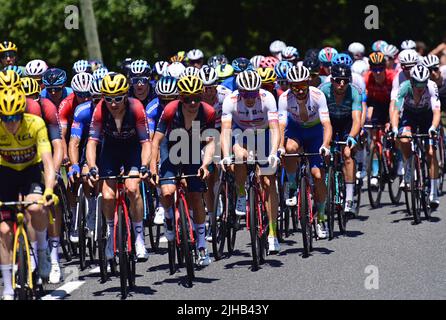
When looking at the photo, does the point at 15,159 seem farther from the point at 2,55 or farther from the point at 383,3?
the point at 383,3


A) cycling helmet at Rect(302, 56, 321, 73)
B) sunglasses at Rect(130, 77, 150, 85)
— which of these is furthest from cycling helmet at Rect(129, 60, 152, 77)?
cycling helmet at Rect(302, 56, 321, 73)

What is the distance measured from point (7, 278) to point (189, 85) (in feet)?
9.69

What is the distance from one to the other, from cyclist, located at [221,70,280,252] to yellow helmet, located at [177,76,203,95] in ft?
2.81

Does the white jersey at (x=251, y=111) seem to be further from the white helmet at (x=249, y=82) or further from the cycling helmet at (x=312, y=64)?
the cycling helmet at (x=312, y=64)

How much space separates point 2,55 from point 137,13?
40.6 ft

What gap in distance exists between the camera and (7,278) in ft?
37.8

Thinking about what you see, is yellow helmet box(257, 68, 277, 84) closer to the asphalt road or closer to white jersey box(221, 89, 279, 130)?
white jersey box(221, 89, 279, 130)

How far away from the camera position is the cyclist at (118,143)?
42.1ft

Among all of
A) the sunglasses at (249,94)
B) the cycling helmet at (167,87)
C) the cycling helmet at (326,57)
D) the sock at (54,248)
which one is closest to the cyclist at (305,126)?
the sunglasses at (249,94)

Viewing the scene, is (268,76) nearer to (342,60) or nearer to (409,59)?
(342,60)

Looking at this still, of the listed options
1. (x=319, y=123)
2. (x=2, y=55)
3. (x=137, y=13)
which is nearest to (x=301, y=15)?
(x=137, y=13)

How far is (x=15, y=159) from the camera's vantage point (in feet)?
38.7

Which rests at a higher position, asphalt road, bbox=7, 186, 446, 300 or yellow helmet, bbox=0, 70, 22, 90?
yellow helmet, bbox=0, 70, 22, 90

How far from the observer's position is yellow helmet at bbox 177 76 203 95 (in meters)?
13.4
